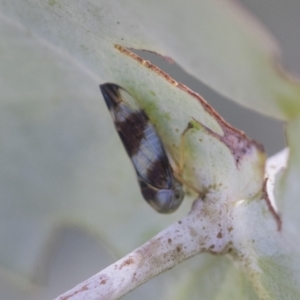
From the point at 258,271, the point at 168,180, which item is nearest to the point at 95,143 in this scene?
the point at 168,180

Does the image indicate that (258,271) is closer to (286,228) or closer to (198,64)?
(286,228)

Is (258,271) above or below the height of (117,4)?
below

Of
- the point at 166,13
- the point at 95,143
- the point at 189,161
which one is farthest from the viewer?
the point at 95,143

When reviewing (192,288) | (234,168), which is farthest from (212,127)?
(192,288)

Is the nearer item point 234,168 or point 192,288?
point 234,168

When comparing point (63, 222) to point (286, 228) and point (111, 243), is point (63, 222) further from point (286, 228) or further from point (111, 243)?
point (286, 228)

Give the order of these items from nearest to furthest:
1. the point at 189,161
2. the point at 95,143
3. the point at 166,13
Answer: the point at 166,13
the point at 189,161
the point at 95,143

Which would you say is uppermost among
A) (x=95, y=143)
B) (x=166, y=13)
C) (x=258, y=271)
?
(x=95, y=143)
